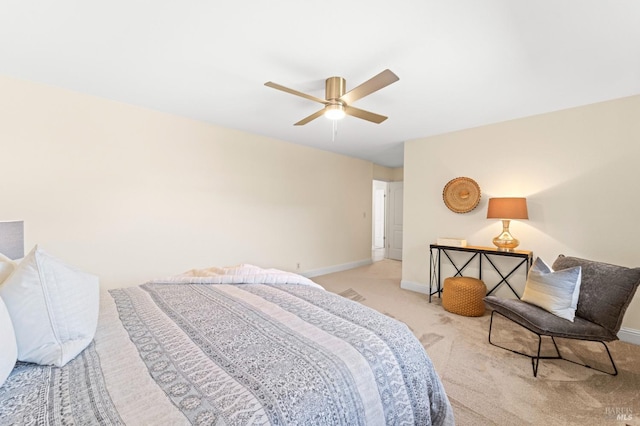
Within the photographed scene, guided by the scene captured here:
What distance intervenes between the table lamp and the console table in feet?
0.31

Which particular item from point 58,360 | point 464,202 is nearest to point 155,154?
point 58,360

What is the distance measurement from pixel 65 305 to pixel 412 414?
57.6 inches

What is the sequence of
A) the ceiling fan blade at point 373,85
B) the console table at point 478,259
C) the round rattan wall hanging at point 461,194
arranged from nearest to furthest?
the ceiling fan blade at point 373,85
the console table at point 478,259
the round rattan wall hanging at point 461,194

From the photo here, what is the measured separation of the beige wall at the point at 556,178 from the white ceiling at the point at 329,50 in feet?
1.03

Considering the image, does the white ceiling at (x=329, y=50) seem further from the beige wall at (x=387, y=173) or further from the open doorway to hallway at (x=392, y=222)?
the open doorway to hallway at (x=392, y=222)

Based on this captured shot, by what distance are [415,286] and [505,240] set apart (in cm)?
146

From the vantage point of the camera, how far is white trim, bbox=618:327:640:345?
2.55 meters

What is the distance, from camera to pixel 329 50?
6.24 ft

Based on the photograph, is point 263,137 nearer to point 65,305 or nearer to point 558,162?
point 65,305

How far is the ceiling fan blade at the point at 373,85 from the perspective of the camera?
5.74ft

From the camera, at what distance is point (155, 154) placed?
10.4ft

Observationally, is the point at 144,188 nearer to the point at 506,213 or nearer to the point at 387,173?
the point at 506,213

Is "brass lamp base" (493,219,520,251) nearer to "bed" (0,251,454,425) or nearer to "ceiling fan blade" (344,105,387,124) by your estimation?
"ceiling fan blade" (344,105,387,124)

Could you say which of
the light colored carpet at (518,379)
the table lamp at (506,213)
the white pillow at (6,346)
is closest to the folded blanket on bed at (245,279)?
the white pillow at (6,346)
